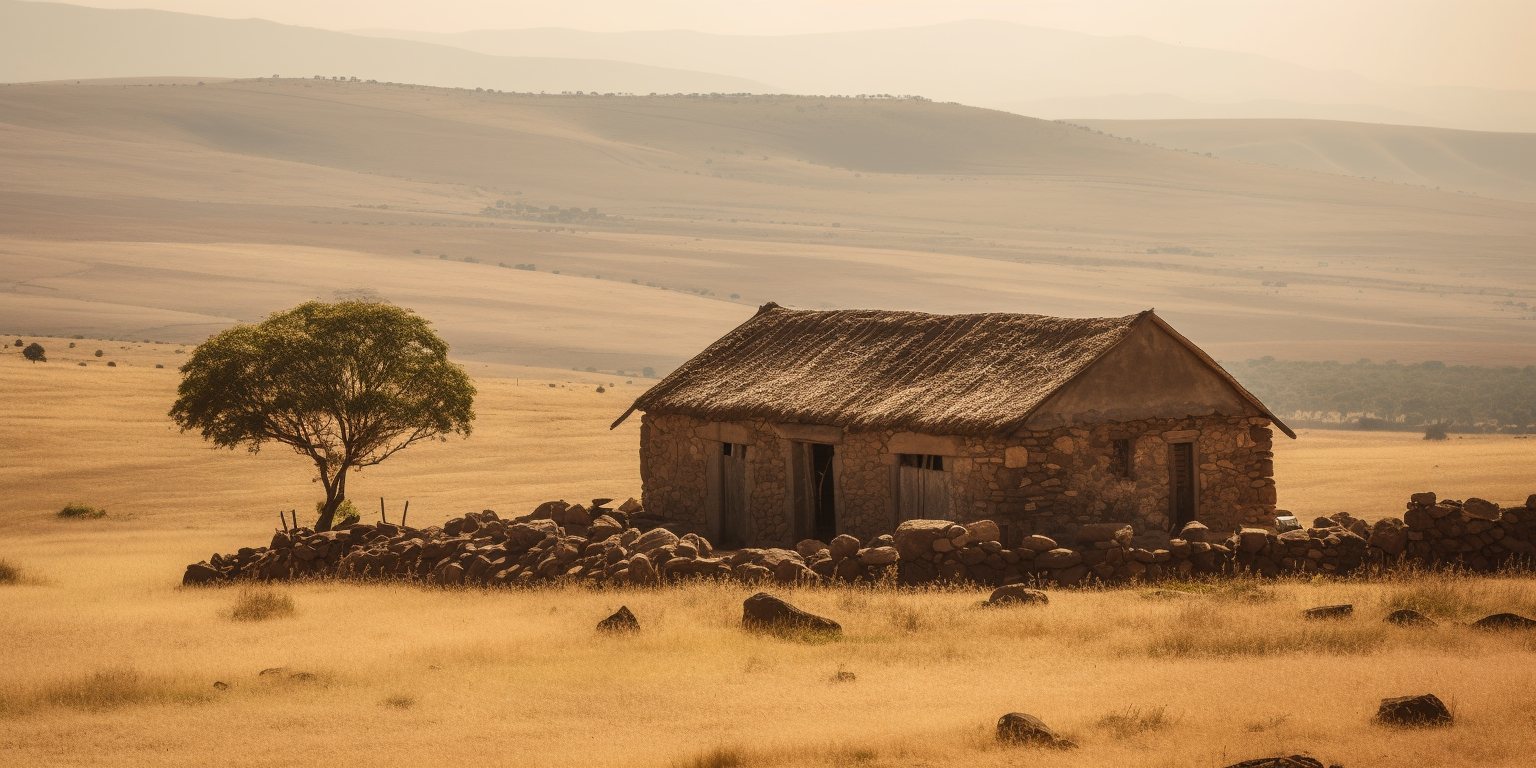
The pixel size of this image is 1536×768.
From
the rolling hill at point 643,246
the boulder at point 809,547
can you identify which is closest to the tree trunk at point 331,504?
the boulder at point 809,547

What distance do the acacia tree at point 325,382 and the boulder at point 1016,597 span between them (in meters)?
11.7

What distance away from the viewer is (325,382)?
2444cm

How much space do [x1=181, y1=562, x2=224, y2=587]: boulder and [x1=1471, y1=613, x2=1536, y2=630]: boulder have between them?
1589 cm

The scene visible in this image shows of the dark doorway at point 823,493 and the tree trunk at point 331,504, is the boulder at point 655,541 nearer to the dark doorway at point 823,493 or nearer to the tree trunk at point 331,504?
the dark doorway at point 823,493

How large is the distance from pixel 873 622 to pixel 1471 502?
778cm

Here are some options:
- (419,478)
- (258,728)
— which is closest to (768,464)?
(258,728)

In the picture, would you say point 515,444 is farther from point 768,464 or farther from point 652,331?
point 652,331

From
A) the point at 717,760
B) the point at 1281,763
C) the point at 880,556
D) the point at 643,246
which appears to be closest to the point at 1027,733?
the point at 1281,763

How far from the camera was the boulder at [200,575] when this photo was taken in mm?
20952

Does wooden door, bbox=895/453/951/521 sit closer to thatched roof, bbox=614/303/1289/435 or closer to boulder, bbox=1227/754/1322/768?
thatched roof, bbox=614/303/1289/435

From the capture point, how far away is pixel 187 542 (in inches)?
1080

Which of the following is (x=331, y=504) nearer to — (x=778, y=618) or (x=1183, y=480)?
(x=778, y=618)

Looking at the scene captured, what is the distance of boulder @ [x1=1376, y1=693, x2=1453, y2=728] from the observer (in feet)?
31.9

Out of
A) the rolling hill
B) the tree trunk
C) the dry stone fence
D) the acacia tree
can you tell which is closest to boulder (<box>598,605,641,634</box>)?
the dry stone fence
